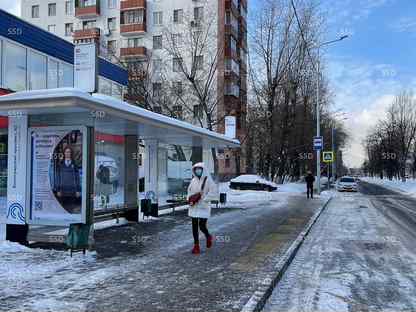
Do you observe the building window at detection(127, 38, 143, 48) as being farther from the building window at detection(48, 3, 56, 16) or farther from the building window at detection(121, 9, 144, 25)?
the building window at detection(48, 3, 56, 16)

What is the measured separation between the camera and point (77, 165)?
9.87 m

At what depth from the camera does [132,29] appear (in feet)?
183

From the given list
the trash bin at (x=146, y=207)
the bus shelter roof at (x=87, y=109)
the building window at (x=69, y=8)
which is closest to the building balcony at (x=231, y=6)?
the building window at (x=69, y=8)

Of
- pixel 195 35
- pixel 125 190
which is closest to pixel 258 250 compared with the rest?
pixel 125 190

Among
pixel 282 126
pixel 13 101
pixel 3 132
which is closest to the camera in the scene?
pixel 13 101

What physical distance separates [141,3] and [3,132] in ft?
121

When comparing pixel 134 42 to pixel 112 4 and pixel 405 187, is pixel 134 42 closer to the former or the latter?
pixel 112 4

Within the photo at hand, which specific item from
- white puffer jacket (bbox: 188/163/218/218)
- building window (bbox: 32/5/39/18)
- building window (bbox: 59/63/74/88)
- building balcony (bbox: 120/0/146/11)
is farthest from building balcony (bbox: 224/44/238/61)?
white puffer jacket (bbox: 188/163/218/218)

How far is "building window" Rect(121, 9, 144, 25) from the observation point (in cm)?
5572

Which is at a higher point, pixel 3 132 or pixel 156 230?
pixel 3 132

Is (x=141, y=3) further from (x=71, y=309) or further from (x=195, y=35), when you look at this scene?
(x=71, y=309)

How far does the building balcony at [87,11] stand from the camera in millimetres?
58125

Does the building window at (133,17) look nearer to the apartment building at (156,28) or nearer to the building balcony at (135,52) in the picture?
the apartment building at (156,28)

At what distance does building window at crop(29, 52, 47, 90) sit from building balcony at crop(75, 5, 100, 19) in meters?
36.0
